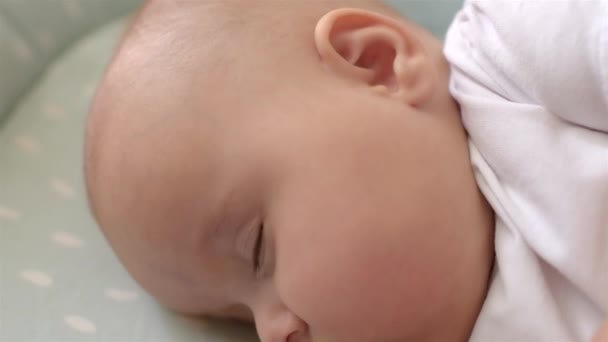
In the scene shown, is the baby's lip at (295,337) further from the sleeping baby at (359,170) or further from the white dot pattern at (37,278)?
the white dot pattern at (37,278)

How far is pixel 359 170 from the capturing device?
77 centimetres

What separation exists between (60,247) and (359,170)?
0.50 meters

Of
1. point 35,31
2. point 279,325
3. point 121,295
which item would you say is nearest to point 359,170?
point 279,325

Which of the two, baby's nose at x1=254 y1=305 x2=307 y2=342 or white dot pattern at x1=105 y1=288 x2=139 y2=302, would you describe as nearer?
baby's nose at x1=254 y1=305 x2=307 y2=342

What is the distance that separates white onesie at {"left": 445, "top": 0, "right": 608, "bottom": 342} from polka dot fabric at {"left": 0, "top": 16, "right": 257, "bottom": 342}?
356 mm

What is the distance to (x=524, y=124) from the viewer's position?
32.6 inches

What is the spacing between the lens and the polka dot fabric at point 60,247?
0.99 m

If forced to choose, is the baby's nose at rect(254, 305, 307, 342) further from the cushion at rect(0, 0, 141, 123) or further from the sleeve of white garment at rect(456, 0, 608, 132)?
the cushion at rect(0, 0, 141, 123)

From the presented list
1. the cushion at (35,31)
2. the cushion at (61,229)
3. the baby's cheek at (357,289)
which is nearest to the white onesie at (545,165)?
the baby's cheek at (357,289)

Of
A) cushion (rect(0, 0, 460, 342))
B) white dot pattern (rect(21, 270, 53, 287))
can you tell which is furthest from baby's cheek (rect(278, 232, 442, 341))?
white dot pattern (rect(21, 270, 53, 287))

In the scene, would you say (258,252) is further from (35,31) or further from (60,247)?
(35,31)

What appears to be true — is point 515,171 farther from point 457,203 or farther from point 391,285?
point 391,285

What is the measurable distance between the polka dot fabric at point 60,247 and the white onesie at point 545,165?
36 cm

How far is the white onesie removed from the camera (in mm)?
783
